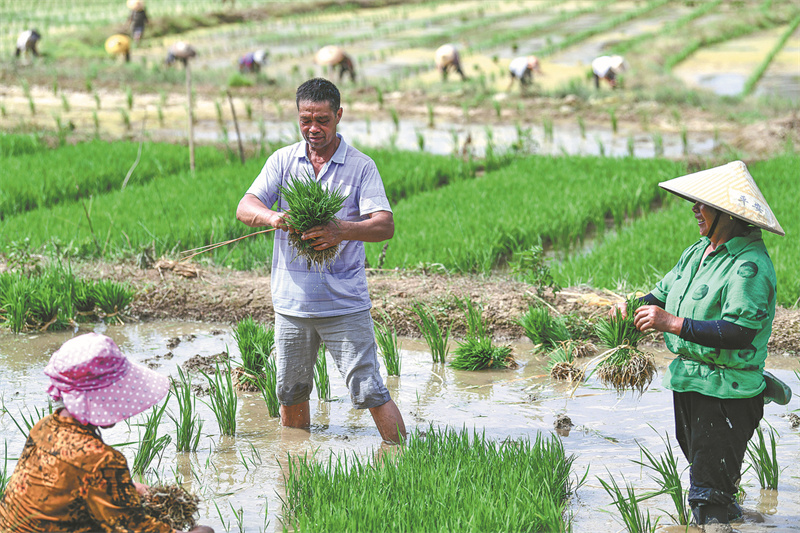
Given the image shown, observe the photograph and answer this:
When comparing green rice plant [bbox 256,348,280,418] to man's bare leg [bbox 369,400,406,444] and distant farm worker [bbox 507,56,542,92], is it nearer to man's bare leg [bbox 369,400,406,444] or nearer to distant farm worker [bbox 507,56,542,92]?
man's bare leg [bbox 369,400,406,444]

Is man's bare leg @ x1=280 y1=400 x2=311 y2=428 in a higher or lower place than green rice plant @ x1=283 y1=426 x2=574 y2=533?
lower

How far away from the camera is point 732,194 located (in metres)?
2.92

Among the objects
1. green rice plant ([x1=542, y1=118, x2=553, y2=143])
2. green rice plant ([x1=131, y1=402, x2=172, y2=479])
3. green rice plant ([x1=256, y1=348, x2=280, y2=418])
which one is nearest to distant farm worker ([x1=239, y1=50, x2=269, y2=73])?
green rice plant ([x1=542, y1=118, x2=553, y2=143])

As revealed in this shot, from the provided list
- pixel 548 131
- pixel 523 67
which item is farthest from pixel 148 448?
pixel 523 67

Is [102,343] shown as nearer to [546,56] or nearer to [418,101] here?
[418,101]

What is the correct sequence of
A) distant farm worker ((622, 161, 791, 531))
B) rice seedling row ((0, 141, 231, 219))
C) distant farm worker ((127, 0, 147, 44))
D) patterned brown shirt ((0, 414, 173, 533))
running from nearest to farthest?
patterned brown shirt ((0, 414, 173, 533)), distant farm worker ((622, 161, 791, 531)), rice seedling row ((0, 141, 231, 219)), distant farm worker ((127, 0, 147, 44))

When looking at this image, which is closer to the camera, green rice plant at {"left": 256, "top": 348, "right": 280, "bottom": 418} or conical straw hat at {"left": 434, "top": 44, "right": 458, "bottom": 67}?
green rice plant at {"left": 256, "top": 348, "right": 280, "bottom": 418}

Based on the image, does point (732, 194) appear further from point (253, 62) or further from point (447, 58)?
point (253, 62)

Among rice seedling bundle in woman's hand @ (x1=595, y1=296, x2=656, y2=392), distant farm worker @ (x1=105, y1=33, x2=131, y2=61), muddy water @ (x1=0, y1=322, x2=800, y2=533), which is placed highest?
distant farm worker @ (x1=105, y1=33, x2=131, y2=61)

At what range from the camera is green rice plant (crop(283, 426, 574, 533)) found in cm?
285

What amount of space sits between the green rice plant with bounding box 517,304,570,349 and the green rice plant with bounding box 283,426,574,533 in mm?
1704

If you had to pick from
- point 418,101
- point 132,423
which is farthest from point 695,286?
point 418,101

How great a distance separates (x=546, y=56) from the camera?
20859mm

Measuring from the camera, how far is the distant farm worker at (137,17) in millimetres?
21484
